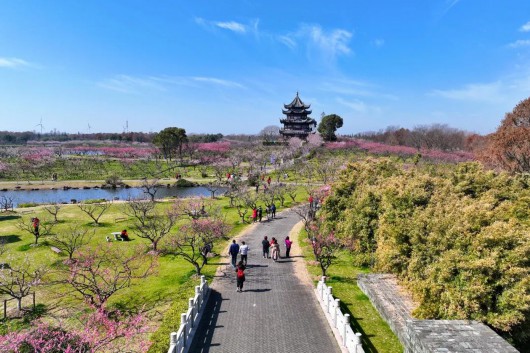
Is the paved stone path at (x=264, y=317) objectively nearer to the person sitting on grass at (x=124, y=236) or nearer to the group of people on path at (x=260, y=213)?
the person sitting on grass at (x=124, y=236)

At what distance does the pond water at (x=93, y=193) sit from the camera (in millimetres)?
48062

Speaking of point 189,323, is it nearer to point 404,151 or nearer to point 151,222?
point 151,222

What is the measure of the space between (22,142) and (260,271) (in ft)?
484

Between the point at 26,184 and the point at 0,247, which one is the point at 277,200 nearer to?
the point at 0,247

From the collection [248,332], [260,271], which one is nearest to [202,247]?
[260,271]

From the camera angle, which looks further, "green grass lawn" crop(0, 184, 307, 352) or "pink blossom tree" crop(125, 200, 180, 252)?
"pink blossom tree" crop(125, 200, 180, 252)

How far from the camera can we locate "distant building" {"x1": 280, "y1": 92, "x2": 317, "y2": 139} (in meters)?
94.2

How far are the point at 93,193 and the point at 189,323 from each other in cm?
4486

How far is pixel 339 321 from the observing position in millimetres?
13664

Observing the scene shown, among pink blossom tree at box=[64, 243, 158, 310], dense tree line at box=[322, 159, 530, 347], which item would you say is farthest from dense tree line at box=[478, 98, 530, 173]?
pink blossom tree at box=[64, 243, 158, 310]

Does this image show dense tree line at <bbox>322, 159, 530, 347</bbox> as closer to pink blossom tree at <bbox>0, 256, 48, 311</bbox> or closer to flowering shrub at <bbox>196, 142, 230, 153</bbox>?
pink blossom tree at <bbox>0, 256, 48, 311</bbox>

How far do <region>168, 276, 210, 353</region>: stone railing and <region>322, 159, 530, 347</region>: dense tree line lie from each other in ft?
28.2

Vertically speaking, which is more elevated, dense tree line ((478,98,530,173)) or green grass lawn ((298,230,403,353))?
dense tree line ((478,98,530,173))

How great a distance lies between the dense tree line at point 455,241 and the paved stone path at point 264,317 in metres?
4.19
